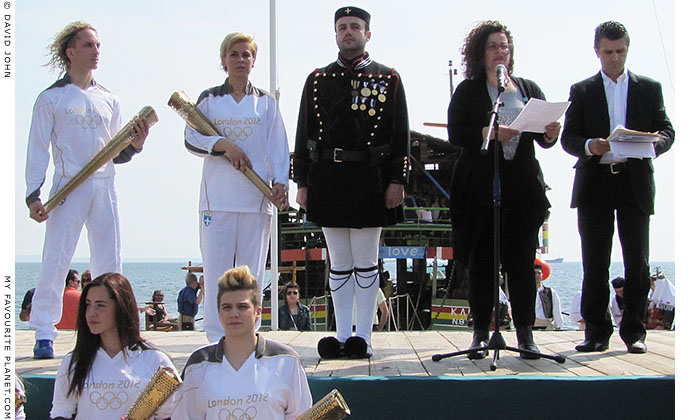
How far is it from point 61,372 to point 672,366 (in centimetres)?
306

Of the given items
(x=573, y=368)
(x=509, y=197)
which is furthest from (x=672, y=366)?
(x=509, y=197)

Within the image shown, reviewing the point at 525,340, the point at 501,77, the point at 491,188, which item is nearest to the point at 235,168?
the point at 491,188

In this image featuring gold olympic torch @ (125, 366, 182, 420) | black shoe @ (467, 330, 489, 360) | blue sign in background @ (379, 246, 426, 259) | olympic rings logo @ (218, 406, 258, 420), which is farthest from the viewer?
blue sign in background @ (379, 246, 426, 259)

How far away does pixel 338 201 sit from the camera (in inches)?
181

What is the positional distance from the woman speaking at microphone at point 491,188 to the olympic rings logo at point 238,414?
1771 mm

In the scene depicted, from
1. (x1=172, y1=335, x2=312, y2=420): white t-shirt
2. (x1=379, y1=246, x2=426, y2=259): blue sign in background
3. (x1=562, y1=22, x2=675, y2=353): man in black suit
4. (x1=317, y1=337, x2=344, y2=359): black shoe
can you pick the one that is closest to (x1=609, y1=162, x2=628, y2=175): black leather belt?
(x1=562, y1=22, x2=675, y2=353): man in black suit

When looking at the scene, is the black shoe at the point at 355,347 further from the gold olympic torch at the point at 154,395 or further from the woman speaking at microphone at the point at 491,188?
the gold olympic torch at the point at 154,395

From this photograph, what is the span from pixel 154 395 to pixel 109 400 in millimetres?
324

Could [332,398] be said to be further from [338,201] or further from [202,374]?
[338,201]

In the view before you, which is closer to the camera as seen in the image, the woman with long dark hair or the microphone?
the woman with long dark hair

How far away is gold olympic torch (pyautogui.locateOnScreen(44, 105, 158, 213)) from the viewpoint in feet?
14.9

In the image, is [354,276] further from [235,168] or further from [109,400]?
[109,400]

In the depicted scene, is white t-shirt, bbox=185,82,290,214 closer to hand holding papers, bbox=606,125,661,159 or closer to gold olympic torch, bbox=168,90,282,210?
gold olympic torch, bbox=168,90,282,210

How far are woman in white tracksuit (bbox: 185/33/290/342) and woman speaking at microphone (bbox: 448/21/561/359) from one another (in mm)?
1097
